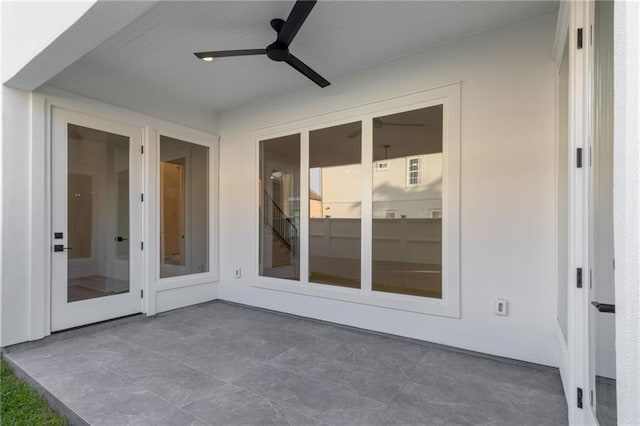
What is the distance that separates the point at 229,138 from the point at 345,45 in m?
2.65

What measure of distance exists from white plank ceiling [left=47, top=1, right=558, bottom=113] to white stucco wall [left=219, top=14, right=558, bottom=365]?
0.24m

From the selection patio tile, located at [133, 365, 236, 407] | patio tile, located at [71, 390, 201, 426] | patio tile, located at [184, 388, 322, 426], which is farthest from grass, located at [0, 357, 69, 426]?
patio tile, located at [184, 388, 322, 426]

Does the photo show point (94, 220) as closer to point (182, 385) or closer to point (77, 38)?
point (77, 38)

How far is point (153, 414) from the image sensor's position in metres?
2.05

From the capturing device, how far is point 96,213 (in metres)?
3.80

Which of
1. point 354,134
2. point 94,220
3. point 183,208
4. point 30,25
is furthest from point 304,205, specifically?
point 30,25

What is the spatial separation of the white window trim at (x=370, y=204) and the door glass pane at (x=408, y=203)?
Result: 7 centimetres

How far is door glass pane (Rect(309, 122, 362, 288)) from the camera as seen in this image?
385 cm

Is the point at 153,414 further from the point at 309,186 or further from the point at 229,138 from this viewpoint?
the point at 229,138

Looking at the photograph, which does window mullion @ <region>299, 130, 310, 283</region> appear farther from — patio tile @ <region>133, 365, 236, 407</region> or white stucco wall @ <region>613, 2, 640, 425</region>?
white stucco wall @ <region>613, 2, 640, 425</region>

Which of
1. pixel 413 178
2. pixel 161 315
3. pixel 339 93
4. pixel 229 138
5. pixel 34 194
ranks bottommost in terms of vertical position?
pixel 161 315

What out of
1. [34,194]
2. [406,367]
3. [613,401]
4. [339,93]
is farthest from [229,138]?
[613,401]

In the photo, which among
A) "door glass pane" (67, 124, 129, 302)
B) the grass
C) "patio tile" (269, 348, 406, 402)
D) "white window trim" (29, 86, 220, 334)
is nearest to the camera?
the grass

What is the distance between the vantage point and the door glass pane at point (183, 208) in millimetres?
4492
